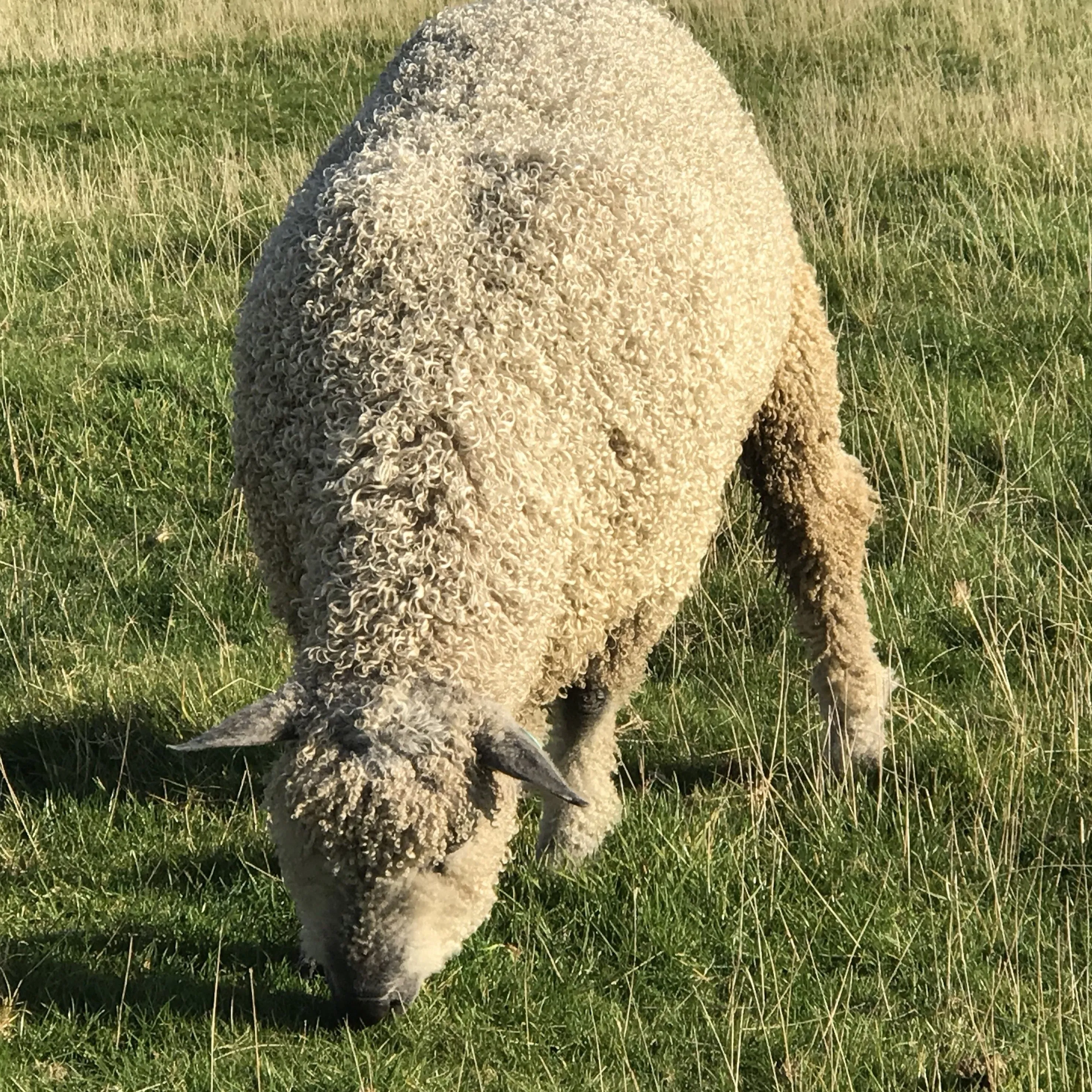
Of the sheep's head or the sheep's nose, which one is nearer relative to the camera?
the sheep's head

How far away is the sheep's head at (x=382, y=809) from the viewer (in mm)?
3055

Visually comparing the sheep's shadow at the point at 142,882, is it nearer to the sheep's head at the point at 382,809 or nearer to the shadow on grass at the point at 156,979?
the shadow on grass at the point at 156,979

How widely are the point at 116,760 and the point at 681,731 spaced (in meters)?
A: 1.84

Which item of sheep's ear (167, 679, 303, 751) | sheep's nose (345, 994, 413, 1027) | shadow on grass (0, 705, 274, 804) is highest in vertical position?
sheep's ear (167, 679, 303, 751)

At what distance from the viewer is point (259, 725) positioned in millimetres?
3084

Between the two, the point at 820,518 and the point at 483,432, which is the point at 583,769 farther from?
the point at 483,432

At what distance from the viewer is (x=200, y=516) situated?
6.11 meters

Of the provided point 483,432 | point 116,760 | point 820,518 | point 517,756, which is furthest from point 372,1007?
point 820,518

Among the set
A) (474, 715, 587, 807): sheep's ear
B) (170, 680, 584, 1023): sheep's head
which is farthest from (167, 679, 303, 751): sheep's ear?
(474, 715, 587, 807): sheep's ear

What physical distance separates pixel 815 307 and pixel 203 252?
415cm

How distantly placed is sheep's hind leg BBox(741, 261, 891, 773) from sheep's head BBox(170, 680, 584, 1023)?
2.09 metres

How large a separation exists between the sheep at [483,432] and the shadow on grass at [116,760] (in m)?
1.06

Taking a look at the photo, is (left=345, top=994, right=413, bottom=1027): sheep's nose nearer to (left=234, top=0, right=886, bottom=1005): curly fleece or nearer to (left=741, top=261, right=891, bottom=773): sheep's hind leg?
(left=234, top=0, right=886, bottom=1005): curly fleece

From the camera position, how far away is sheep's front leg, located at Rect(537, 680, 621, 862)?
175 inches
